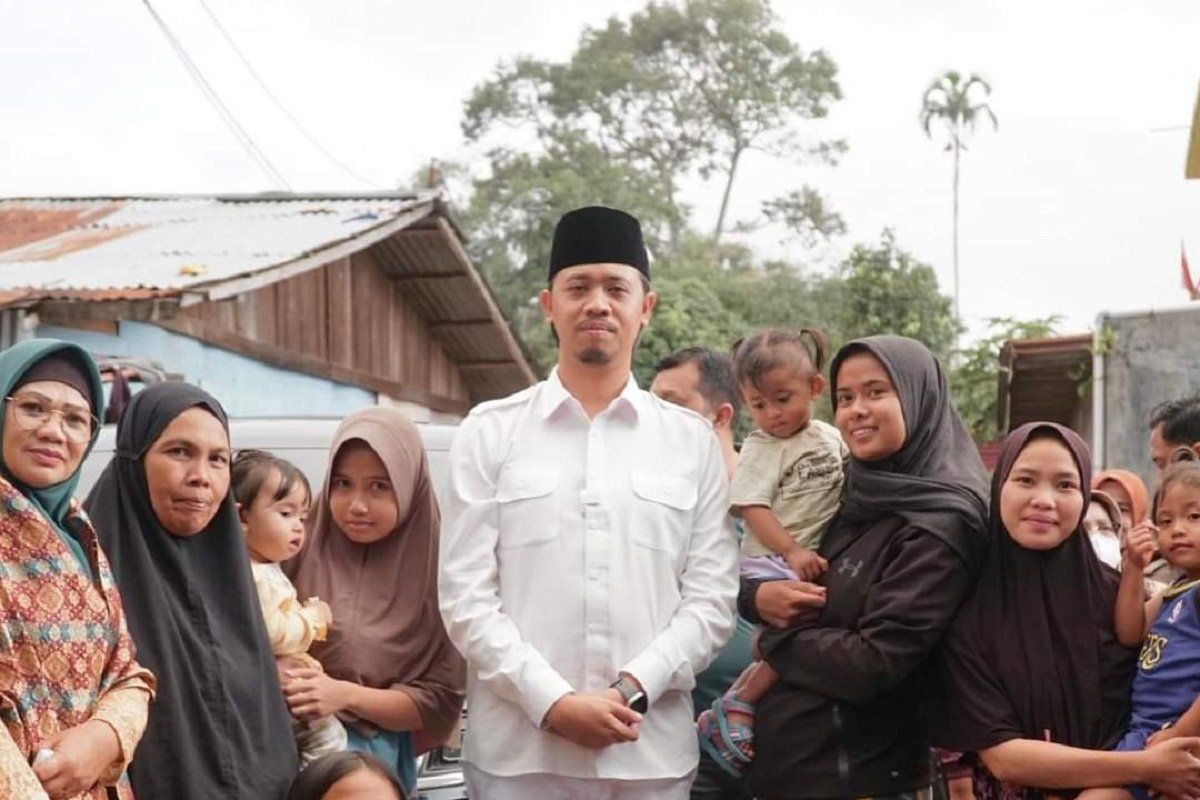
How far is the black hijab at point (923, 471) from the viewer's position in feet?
11.0

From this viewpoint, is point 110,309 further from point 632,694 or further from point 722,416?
point 632,694

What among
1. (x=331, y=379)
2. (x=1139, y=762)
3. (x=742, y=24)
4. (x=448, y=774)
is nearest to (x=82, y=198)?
(x=331, y=379)

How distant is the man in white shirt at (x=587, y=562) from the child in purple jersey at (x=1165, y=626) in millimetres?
955

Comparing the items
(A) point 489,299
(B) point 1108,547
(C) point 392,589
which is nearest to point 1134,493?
(B) point 1108,547

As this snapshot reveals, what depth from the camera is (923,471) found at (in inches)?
136

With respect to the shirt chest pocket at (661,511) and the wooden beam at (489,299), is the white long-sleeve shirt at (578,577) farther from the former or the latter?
the wooden beam at (489,299)

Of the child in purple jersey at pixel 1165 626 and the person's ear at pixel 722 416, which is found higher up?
the person's ear at pixel 722 416

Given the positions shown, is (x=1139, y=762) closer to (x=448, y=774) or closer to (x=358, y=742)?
(x=358, y=742)

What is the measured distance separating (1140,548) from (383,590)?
1.93 m

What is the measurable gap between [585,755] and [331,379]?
36.3 ft

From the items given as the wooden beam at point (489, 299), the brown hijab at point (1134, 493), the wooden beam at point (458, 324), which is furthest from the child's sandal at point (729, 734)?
the wooden beam at point (458, 324)

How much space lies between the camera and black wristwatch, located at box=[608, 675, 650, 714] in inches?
129

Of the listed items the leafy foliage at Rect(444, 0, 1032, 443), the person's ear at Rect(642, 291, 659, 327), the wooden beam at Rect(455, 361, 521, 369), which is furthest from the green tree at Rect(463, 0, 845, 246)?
the person's ear at Rect(642, 291, 659, 327)

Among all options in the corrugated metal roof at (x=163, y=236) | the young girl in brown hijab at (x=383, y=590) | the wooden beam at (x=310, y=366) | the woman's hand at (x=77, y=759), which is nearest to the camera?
the woman's hand at (x=77, y=759)
